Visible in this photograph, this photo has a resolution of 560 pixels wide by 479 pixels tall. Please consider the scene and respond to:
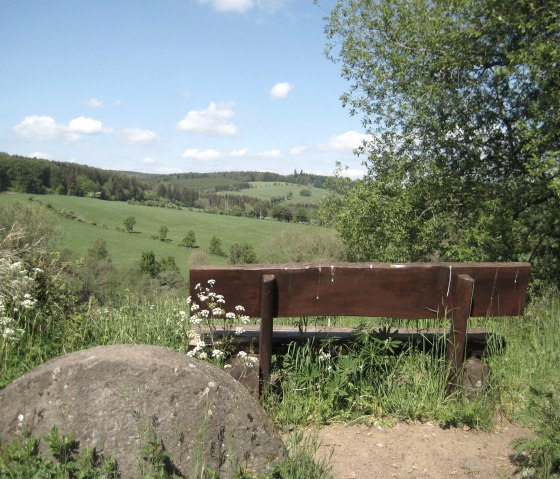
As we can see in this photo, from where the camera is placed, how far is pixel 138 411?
268 centimetres

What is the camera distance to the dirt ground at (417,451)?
331 centimetres

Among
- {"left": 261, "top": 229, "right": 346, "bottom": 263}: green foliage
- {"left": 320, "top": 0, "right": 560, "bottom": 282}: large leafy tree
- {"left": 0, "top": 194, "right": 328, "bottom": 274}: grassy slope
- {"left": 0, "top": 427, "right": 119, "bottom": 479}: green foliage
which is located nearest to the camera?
{"left": 0, "top": 427, "right": 119, "bottom": 479}: green foliage

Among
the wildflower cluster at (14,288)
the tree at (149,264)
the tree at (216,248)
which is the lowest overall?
the tree at (149,264)

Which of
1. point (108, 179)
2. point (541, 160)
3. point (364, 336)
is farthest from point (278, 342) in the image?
point (108, 179)

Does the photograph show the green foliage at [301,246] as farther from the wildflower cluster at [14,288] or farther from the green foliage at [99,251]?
the wildflower cluster at [14,288]

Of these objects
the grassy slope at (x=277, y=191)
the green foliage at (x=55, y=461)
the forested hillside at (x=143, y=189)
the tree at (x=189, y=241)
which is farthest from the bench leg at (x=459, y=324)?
the grassy slope at (x=277, y=191)

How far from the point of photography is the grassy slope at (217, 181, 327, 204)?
370 ft

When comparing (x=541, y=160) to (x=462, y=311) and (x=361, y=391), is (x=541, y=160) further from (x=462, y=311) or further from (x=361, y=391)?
(x=361, y=391)

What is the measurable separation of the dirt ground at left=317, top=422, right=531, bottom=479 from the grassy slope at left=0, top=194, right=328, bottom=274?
5943 centimetres

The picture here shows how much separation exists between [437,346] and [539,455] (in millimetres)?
1182

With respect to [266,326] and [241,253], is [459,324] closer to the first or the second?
[266,326]

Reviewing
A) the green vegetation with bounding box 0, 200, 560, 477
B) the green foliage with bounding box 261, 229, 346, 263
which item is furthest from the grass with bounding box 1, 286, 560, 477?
the green foliage with bounding box 261, 229, 346, 263

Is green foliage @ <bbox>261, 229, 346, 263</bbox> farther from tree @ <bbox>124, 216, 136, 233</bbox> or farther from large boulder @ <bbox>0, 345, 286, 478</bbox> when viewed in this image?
large boulder @ <bbox>0, 345, 286, 478</bbox>

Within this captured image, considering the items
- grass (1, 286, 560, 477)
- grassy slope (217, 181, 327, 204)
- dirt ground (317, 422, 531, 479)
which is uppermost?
grassy slope (217, 181, 327, 204)
